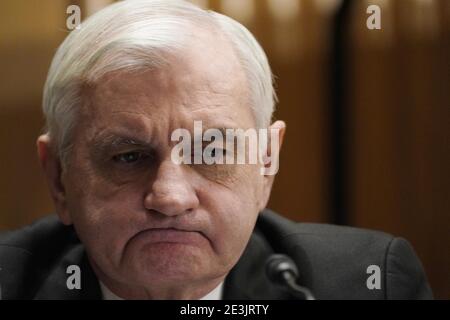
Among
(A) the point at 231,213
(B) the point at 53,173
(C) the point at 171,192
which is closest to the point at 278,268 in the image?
(A) the point at 231,213

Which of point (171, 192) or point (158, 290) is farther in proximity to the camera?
point (158, 290)

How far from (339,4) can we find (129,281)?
0.70 metres

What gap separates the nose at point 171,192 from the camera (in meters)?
1.25

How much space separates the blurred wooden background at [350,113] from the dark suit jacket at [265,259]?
36 mm

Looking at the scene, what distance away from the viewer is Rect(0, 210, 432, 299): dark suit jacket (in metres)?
1.39

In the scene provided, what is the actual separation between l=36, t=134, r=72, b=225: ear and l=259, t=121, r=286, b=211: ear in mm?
384

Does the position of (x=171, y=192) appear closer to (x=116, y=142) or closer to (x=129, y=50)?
(x=116, y=142)

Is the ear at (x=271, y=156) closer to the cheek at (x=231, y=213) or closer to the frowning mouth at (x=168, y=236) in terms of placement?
the cheek at (x=231, y=213)

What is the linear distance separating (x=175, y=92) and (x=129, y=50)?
4.4 inches

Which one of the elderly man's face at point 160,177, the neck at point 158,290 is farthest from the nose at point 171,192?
the neck at point 158,290

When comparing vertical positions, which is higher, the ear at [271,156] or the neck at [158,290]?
the ear at [271,156]

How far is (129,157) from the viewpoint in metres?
1.29

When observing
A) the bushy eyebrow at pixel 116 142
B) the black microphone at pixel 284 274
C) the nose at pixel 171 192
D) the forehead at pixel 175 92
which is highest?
the forehead at pixel 175 92

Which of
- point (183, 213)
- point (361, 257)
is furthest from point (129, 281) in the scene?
Result: point (361, 257)
